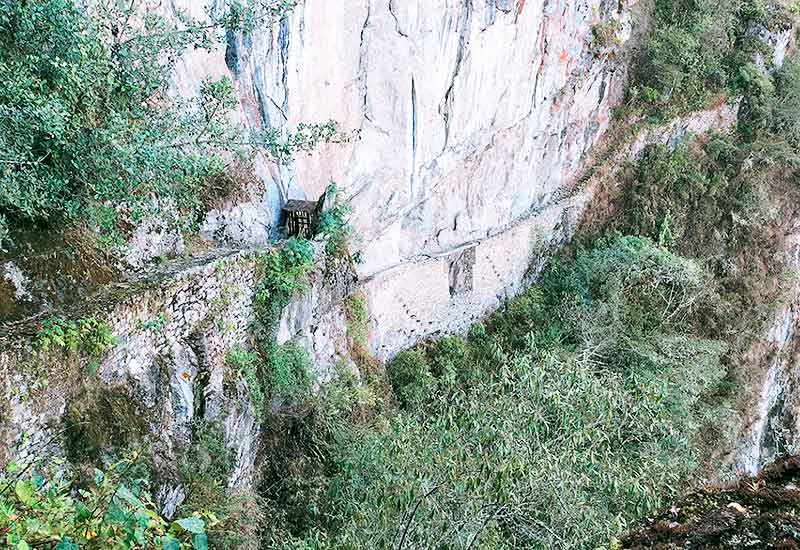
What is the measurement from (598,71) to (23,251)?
506 inches

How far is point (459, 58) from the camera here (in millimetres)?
11094

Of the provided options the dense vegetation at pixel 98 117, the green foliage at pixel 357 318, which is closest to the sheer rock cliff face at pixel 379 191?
the green foliage at pixel 357 318

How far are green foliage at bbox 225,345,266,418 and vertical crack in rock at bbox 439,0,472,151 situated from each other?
5.69 m

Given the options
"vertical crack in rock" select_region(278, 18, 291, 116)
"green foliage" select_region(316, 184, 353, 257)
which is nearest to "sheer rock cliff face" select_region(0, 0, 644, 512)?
"vertical crack in rock" select_region(278, 18, 291, 116)

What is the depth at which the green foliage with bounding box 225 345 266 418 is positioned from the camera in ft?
25.7

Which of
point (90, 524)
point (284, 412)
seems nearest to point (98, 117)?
point (284, 412)

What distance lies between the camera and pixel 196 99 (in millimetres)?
6992

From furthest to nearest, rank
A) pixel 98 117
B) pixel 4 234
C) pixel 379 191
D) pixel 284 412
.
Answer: pixel 379 191 < pixel 284 412 < pixel 98 117 < pixel 4 234

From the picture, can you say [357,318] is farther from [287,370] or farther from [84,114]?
[84,114]

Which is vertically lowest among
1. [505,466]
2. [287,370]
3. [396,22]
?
[287,370]

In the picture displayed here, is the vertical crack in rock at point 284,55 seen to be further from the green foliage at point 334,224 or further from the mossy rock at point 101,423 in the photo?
the mossy rock at point 101,423

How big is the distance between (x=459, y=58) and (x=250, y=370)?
664 centimetres

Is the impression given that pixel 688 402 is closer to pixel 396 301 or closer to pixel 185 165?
pixel 396 301

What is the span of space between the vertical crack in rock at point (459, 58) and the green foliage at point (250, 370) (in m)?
5.69
